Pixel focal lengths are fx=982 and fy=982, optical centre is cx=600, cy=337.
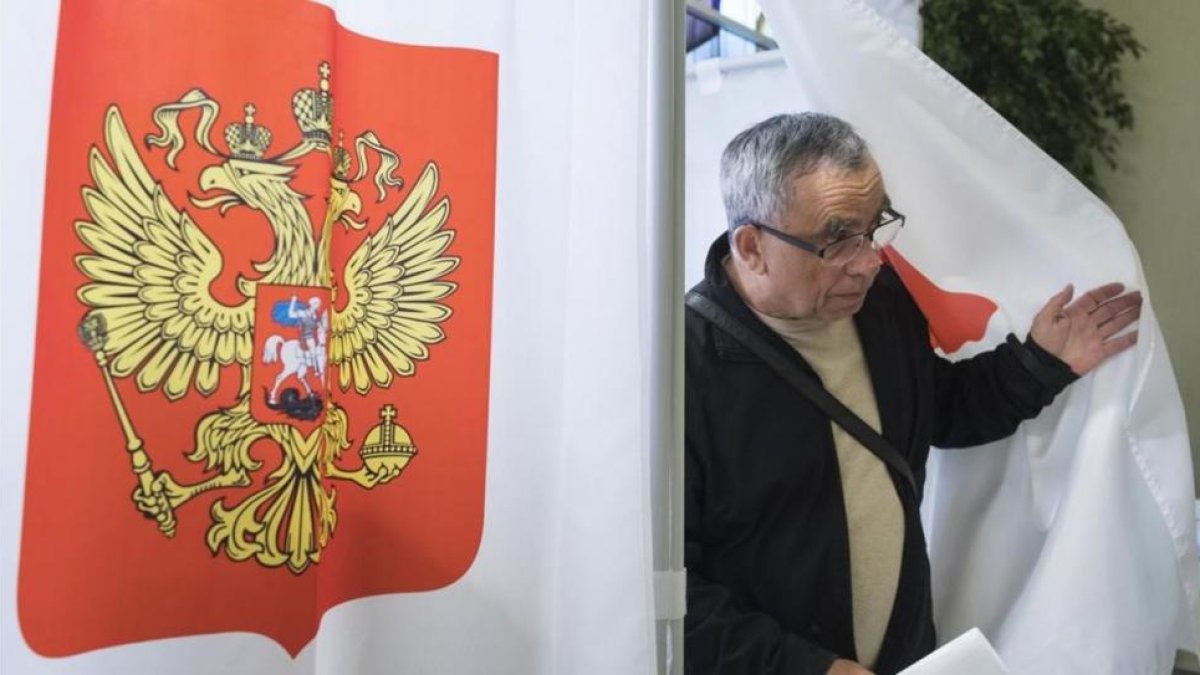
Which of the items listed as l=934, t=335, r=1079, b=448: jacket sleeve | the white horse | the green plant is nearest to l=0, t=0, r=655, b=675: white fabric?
the white horse

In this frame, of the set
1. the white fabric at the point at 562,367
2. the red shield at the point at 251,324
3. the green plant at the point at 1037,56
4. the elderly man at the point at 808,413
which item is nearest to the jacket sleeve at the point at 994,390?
the elderly man at the point at 808,413

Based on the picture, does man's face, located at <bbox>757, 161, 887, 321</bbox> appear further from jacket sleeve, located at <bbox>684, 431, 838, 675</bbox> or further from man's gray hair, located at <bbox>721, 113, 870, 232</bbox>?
jacket sleeve, located at <bbox>684, 431, 838, 675</bbox>

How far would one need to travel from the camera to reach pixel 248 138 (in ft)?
2.21

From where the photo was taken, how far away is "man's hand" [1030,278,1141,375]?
50.9 inches

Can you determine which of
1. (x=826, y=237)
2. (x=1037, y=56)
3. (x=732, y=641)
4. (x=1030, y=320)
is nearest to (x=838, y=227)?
(x=826, y=237)

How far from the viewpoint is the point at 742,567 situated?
1.24 m

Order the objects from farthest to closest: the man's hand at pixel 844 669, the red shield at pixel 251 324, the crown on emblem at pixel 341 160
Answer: the man's hand at pixel 844 669, the crown on emblem at pixel 341 160, the red shield at pixel 251 324

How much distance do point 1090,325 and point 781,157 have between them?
47 centimetres

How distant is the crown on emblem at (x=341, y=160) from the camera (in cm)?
73

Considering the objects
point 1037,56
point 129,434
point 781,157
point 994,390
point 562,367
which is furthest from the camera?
point 1037,56

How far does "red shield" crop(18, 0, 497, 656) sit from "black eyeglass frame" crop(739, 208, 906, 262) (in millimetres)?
554

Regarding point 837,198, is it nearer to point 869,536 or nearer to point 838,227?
point 838,227

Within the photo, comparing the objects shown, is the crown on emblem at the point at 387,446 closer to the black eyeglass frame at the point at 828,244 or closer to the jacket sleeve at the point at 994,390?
the black eyeglass frame at the point at 828,244

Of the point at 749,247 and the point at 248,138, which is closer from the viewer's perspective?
the point at 248,138
